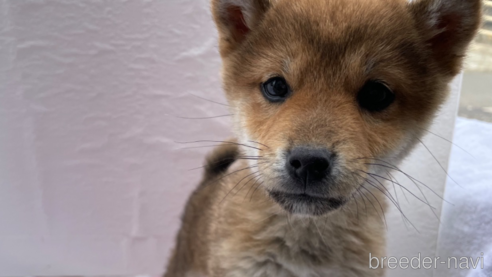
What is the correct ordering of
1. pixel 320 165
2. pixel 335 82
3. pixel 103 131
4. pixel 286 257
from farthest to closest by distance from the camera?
pixel 103 131 < pixel 286 257 < pixel 335 82 < pixel 320 165

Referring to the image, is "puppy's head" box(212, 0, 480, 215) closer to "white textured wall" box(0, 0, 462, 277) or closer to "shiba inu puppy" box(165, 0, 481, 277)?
"shiba inu puppy" box(165, 0, 481, 277)

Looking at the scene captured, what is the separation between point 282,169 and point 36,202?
91cm

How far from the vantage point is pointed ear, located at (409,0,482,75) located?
884 mm

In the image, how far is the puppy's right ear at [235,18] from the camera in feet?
3.19

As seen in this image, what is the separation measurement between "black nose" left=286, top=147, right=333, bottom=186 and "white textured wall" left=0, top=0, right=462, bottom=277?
1.88 feet

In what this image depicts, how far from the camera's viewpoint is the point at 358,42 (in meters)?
0.84

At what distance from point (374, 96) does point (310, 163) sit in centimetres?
24

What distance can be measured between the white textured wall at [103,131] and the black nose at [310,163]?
57 centimetres

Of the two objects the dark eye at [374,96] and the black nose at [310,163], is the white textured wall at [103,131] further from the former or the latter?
the black nose at [310,163]

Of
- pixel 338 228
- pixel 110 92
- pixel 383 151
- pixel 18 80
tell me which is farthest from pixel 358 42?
pixel 18 80

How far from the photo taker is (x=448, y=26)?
0.92 meters

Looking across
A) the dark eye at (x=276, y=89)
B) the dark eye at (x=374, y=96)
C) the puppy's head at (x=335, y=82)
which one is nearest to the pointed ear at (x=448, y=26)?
the puppy's head at (x=335, y=82)

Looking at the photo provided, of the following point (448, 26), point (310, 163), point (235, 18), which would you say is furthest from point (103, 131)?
point (448, 26)

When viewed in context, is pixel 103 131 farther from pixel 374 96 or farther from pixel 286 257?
pixel 374 96
